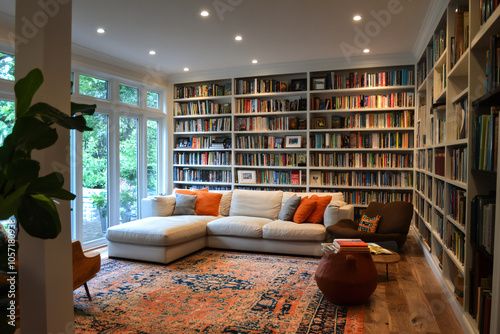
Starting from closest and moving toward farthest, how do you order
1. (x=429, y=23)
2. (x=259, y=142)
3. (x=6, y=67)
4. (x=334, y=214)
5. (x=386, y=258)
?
(x=386, y=258) → (x=429, y=23) → (x=6, y=67) → (x=334, y=214) → (x=259, y=142)

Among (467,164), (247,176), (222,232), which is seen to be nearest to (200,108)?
(247,176)

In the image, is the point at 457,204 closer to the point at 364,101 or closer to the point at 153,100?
the point at 364,101

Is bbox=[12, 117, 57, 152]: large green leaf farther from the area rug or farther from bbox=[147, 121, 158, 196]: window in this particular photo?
bbox=[147, 121, 158, 196]: window

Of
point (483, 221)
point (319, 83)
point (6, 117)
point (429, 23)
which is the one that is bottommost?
point (483, 221)

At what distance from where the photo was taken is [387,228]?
4879mm

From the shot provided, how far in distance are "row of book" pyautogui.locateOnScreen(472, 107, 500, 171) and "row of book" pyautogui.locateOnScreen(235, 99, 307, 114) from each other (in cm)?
427

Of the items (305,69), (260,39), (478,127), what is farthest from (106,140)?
(478,127)

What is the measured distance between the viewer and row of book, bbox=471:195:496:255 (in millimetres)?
2219

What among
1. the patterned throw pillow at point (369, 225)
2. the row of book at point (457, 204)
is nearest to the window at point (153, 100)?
the patterned throw pillow at point (369, 225)

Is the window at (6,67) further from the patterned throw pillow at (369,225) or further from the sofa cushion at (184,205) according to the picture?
the patterned throw pillow at (369,225)

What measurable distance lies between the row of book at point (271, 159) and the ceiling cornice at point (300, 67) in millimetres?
1465

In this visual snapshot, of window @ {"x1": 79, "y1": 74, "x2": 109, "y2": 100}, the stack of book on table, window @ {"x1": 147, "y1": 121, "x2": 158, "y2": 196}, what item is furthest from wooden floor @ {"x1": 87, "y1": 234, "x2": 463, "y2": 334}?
window @ {"x1": 79, "y1": 74, "x2": 109, "y2": 100}

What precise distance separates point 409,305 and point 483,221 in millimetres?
1223

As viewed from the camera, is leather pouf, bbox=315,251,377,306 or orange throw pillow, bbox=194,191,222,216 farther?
orange throw pillow, bbox=194,191,222,216
